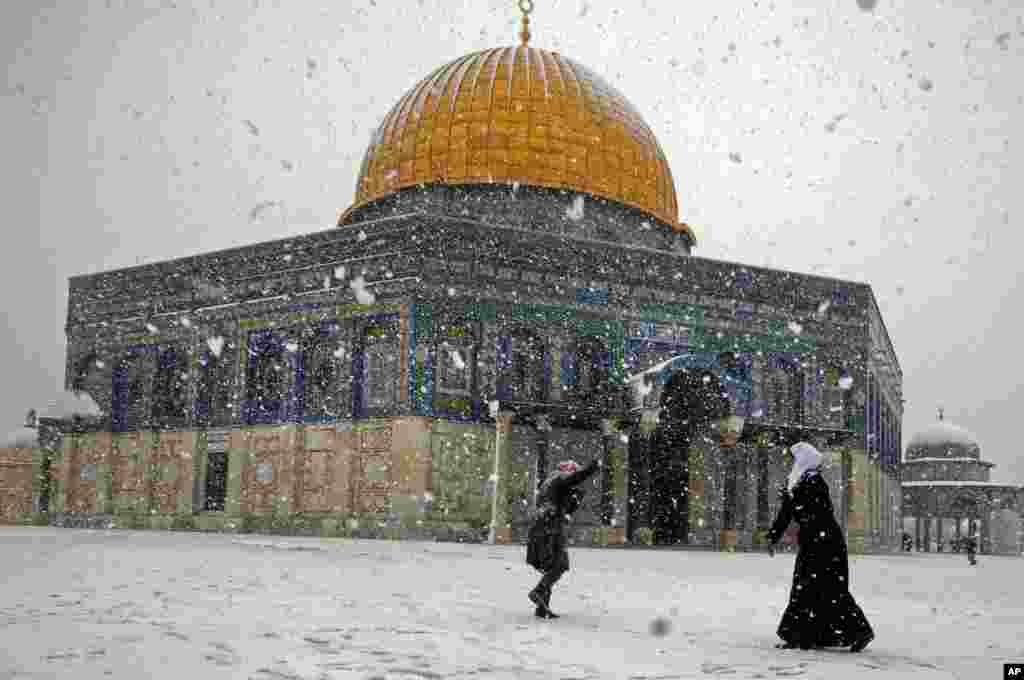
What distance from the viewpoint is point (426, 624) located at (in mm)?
7539

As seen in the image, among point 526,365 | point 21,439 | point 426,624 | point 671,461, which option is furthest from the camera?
point 21,439

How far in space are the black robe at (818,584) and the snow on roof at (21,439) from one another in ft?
107

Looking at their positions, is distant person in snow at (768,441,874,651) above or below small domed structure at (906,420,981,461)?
below

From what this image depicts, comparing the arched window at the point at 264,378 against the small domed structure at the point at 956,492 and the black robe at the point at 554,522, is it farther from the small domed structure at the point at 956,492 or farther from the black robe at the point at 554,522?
the small domed structure at the point at 956,492

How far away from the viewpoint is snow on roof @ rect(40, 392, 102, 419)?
3059cm

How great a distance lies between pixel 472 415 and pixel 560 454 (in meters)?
2.45

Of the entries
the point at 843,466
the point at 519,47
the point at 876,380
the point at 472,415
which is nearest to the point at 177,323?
the point at 472,415

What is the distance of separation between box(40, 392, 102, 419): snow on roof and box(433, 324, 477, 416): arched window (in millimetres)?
11754

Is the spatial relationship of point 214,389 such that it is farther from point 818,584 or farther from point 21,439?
point 818,584

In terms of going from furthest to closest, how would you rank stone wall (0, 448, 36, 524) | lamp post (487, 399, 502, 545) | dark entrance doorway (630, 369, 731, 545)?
stone wall (0, 448, 36, 524) → dark entrance doorway (630, 369, 731, 545) → lamp post (487, 399, 502, 545)

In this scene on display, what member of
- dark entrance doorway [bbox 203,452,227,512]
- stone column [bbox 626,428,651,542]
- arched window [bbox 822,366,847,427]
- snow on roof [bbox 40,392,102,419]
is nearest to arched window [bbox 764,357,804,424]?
arched window [bbox 822,366,847,427]

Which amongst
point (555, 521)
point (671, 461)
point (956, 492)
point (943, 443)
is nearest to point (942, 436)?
point (943, 443)

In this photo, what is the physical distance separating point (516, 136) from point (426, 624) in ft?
74.5

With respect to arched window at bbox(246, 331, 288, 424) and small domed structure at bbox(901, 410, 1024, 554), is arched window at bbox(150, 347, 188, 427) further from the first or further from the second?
small domed structure at bbox(901, 410, 1024, 554)
